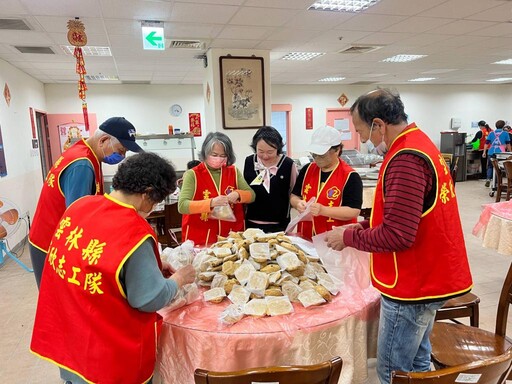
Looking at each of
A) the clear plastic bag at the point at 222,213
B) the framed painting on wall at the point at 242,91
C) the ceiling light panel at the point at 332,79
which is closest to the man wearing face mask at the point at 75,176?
the clear plastic bag at the point at 222,213

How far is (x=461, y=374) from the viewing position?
934 mm

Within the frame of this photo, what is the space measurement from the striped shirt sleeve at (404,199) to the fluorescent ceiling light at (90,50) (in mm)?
4974

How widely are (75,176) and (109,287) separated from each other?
793mm

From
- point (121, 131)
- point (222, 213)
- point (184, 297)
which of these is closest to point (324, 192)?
point (222, 213)

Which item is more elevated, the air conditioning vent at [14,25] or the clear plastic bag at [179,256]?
the air conditioning vent at [14,25]

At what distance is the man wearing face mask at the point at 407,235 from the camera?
3.85 ft

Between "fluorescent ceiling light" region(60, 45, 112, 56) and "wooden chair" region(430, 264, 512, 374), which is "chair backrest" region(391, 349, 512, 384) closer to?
"wooden chair" region(430, 264, 512, 374)

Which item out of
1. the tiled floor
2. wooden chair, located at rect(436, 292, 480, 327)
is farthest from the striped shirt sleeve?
the tiled floor

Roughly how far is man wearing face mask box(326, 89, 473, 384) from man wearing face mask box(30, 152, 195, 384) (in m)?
0.75

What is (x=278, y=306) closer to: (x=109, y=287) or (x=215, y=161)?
(x=109, y=287)

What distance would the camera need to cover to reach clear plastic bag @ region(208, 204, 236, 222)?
2.22 m

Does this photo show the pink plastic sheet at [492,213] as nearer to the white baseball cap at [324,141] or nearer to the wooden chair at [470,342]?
the wooden chair at [470,342]

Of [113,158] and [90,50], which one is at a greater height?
[90,50]

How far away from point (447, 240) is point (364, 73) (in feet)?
25.7
